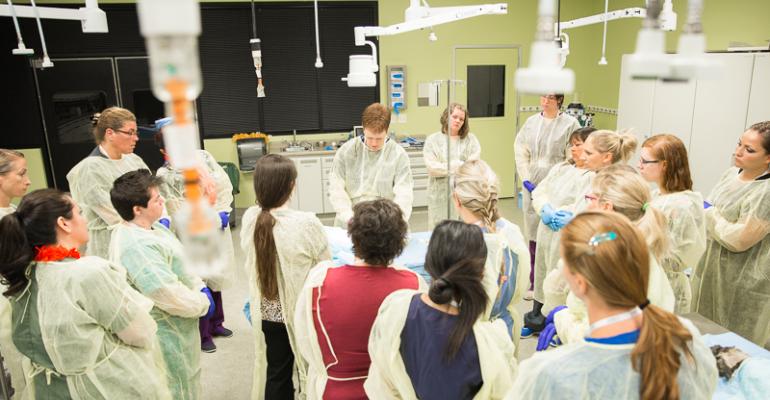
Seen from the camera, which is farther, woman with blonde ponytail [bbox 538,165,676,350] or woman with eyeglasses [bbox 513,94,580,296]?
woman with eyeglasses [bbox 513,94,580,296]

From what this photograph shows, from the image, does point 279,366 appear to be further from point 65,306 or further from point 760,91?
point 760,91

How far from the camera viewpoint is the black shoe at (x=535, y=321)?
347cm

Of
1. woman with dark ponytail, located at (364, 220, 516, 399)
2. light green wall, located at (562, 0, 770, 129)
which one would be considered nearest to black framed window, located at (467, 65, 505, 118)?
light green wall, located at (562, 0, 770, 129)

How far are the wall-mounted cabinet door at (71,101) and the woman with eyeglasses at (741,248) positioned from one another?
6.05 m

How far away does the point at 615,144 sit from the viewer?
9.30 feet

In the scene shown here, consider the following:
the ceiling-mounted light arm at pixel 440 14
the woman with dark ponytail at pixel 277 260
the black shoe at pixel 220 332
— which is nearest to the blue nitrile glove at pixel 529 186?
the ceiling-mounted light arm at pixel 440 14

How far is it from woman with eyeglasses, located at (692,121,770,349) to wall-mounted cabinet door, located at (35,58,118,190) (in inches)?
238

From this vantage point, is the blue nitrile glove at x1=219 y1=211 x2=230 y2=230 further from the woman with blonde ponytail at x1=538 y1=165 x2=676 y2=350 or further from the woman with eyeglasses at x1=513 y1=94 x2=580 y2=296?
the woman with eyeglasses at x1=513 y1=94 x2=580 y2=296

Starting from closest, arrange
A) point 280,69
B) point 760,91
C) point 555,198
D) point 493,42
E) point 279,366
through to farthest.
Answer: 1. point 279,366
2. point 555,198
3. point 760,91
4. point 280,69
5. point 493,42

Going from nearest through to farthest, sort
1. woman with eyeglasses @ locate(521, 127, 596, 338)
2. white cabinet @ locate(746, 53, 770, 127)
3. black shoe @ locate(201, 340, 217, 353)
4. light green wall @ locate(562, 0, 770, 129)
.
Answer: woman with eyeglasses @ locate(521, 127, 596, 338)
black shoe @ locate(201, 340, 217, 353)
white cabinet @ locate(746, 53, 770, 127)
light green wall @ locate(562, 0, 770, 129)

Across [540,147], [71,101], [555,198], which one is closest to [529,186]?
[540,147]

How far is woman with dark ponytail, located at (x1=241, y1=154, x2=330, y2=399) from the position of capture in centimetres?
214

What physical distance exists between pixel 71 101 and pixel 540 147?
5.25 meters

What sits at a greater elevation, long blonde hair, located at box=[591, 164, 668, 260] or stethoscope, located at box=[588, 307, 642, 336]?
long blonde hair, located at box=[591, 164, 668, 260]
